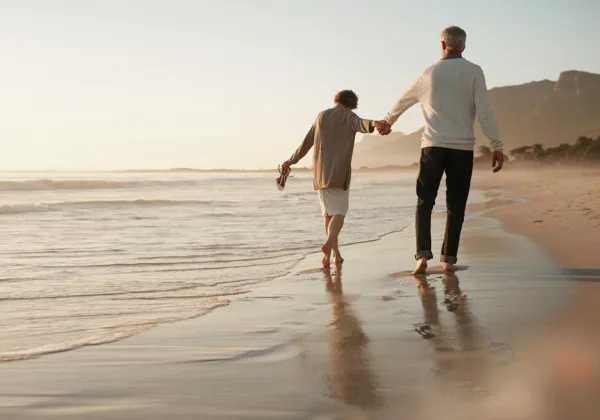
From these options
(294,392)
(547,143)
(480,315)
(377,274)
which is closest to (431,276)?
(377,274)

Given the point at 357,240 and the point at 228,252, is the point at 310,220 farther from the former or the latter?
the point at 228,252

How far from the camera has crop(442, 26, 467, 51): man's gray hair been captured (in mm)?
5758

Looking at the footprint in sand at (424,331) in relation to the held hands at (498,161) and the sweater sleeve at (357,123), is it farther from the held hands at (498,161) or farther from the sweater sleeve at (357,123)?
the sweater sleeve at (357,123)

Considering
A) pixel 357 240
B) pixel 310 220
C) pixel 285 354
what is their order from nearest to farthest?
pixel 285 354
pixel 357 240
pixel 310 220

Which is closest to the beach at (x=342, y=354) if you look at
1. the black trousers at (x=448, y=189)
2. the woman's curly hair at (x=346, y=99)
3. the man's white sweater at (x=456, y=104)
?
the black trousers at (x=448, y=189)

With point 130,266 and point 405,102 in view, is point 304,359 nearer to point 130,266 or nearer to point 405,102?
point 405,102

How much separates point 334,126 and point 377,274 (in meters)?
1.73

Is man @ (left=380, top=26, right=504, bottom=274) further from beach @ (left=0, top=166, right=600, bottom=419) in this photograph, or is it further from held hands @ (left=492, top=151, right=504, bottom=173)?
beach @ (left=0, top=166, right=600, bottom=419)

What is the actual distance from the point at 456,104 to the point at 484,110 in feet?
0.76

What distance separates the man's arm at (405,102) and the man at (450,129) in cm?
1

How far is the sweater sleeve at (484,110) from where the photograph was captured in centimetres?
570

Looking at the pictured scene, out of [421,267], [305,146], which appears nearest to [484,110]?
[421,267]

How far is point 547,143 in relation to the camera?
185m

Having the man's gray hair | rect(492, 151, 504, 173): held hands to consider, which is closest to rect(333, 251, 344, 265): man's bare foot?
rect(492, 151, 504, 173): held hands
